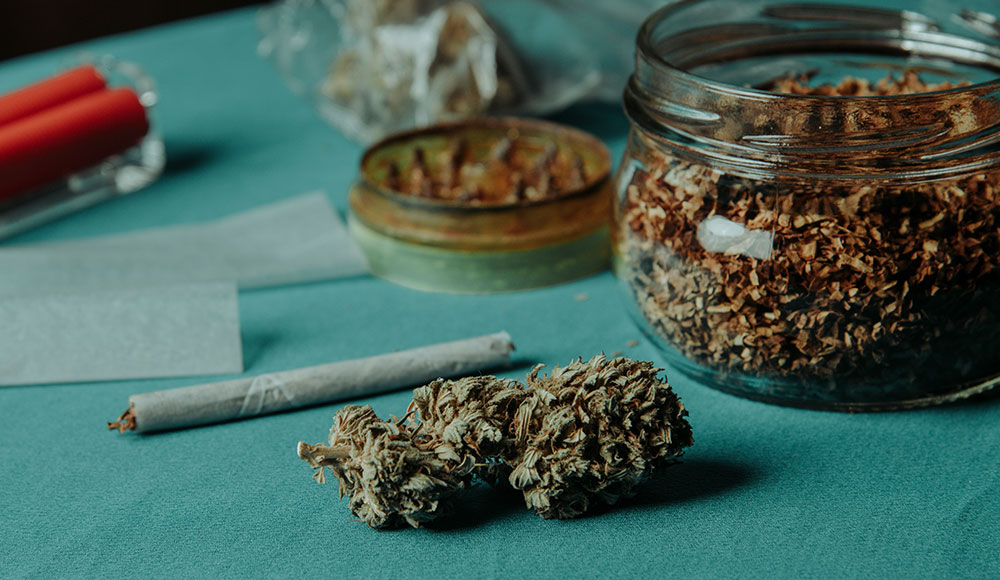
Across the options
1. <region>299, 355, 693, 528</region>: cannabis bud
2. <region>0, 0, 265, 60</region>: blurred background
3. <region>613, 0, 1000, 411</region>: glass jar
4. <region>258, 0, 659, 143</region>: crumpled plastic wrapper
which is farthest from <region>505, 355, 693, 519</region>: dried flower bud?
<region>0, 0, 265, 60</region>: blurred background

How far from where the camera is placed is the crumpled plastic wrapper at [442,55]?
1.15 m

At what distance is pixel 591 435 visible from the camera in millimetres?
575

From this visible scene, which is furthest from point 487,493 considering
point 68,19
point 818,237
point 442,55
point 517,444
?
point 68,19

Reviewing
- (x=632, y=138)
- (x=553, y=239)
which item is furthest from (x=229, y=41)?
(x=632, y=138)

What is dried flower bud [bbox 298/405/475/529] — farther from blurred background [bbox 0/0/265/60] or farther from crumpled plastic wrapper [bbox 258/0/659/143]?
blurred background [bbox 0/0/265/60]

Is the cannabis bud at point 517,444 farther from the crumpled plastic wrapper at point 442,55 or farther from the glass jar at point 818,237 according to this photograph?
the crumpled plastic wrapper at point 442,55

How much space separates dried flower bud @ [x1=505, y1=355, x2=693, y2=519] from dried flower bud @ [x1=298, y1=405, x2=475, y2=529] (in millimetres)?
39

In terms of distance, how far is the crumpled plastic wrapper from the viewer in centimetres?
115

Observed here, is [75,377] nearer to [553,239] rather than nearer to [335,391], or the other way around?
[335,391]

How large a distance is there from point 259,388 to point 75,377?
0.16 meters

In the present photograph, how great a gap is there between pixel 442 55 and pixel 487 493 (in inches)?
25.4

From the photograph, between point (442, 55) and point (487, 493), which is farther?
point (442, 55)

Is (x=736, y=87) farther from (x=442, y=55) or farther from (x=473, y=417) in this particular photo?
(x=442, y=55)

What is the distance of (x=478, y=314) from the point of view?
863mm
